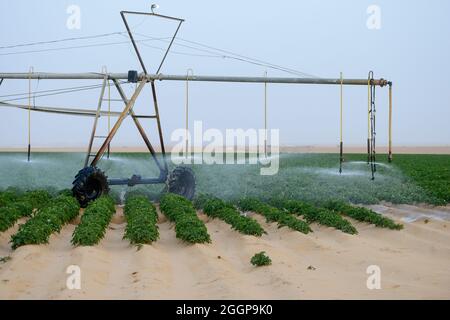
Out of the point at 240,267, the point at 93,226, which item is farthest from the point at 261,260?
the point at 93,226

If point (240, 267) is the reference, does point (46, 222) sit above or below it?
above

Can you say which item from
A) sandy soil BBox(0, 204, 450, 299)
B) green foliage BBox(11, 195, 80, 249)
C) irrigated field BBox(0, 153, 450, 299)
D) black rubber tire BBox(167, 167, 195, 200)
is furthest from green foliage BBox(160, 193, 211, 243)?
green foliage BBox(11, 195, 80, 249)

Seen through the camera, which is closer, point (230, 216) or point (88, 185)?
point (230, 216)

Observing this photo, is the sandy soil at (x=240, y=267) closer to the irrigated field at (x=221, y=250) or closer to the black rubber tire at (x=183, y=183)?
the irrigated field at (x=221, y=250)

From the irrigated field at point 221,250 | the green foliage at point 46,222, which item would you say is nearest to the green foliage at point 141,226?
the irrigated field at point 221,250

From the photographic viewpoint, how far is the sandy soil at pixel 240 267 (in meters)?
7.14

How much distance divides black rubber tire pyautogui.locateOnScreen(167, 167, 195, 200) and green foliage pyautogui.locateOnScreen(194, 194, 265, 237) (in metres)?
0.77

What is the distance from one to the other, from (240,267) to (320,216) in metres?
4.05

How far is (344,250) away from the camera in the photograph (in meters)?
9.98

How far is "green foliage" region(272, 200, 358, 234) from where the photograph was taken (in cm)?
1162

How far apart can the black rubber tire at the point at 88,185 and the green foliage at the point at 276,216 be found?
3.45 m

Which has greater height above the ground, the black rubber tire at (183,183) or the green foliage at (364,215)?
the black rubber tire at (183,183)

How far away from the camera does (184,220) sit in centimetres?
1083

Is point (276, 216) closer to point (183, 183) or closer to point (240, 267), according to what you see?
point (240, 267)
